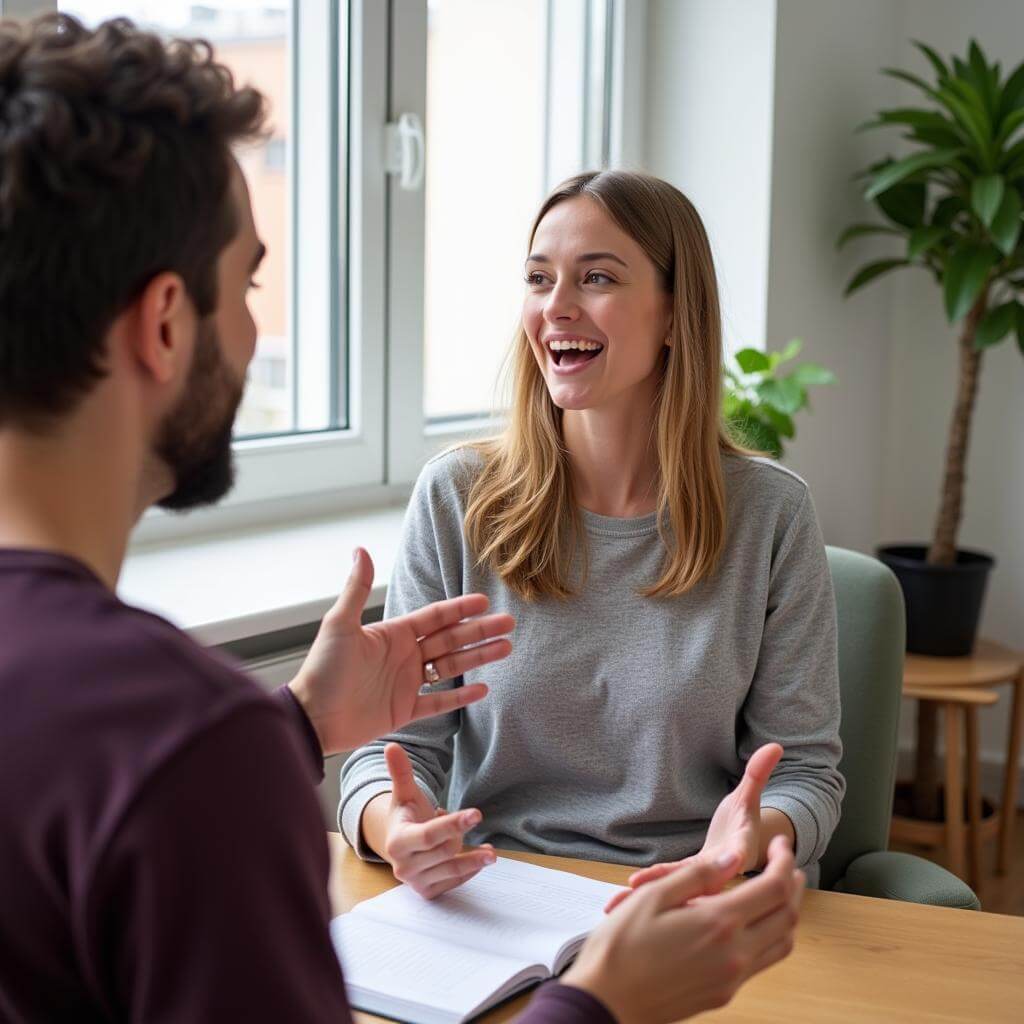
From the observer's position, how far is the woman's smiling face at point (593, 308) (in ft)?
5.50

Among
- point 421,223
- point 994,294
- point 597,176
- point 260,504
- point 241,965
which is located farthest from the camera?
point 994,294

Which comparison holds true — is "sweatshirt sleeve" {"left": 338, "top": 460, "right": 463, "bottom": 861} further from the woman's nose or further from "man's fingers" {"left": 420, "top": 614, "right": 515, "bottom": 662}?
"man's fingers" {"left": 420, "top": 614, "right": 515, "bottom": 662}

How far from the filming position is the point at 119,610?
0.65 metres

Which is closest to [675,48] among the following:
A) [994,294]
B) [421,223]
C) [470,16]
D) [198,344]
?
Answer: [470,16]

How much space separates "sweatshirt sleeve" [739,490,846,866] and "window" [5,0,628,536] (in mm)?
830

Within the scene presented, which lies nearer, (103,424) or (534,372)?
(103,424)

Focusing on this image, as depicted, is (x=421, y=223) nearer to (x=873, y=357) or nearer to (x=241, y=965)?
(x=873, y=357)

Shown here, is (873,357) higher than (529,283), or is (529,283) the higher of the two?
(529,283)

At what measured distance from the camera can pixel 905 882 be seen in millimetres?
1487

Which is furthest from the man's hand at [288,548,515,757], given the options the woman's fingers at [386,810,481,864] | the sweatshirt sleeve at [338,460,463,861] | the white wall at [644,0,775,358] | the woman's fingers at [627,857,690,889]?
the white wall at [644,0,775,358]

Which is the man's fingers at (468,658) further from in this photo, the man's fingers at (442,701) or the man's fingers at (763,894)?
the man's fingers at (763,894)

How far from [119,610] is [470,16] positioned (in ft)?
7.60

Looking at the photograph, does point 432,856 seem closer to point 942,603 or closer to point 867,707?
point 867,707

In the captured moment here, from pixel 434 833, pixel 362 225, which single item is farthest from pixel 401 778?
pixel 362 225
